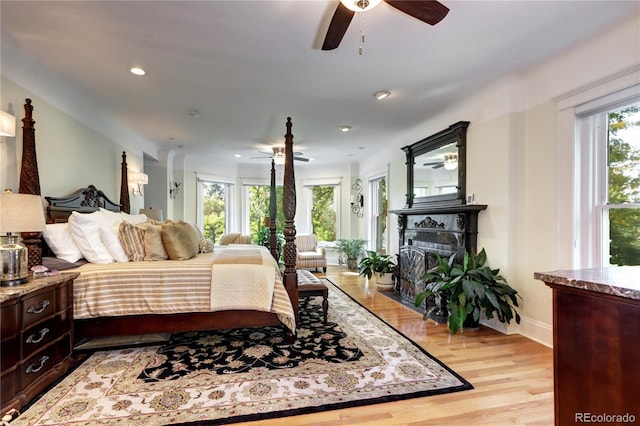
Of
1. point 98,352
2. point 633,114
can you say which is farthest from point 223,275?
point 633,114

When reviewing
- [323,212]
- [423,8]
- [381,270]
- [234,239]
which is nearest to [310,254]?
[323,212]

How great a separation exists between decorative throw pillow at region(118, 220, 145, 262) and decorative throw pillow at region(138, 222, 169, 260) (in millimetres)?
41

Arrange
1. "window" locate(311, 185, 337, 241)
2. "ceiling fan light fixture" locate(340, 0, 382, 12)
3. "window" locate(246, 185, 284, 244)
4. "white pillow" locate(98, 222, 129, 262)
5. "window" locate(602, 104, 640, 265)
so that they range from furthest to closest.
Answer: "window" locate(311, 185, 337, 241), "window" locate(246, 185, 284, 244), "white pillow" locate(98, 222, 129, 262), "window" locate(602, 104, 640, 265), "ceiling fan light fixture" locate(340, 0, 382, 12)


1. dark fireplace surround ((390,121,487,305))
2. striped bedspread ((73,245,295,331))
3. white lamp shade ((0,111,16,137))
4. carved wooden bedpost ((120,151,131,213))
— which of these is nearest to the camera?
white lamp shade ((0,111,16,137))

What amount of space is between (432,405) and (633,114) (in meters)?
2.62

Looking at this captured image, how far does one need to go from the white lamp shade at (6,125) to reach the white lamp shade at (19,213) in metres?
0.60

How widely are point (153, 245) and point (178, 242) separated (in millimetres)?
219

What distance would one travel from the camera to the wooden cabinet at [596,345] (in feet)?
3.31

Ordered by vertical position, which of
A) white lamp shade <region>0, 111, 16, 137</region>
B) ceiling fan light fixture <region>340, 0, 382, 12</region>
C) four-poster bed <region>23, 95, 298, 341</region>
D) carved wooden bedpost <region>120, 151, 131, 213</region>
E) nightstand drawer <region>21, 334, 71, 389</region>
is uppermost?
ceiling fan light fixture <region>340, 0, 382, 12</region>

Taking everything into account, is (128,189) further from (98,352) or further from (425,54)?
(425,54)

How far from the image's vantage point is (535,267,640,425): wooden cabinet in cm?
101

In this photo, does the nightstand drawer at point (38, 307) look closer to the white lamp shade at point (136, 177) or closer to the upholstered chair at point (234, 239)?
the white lamp shade at point (136, 177)

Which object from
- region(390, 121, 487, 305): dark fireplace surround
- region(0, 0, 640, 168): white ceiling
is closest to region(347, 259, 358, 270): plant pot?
region(390, 121, 487, 305): dark fireplace surround

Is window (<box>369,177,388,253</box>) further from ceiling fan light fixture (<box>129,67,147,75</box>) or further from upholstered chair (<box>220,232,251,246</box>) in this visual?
ceiling fan light fixture (<box>129,67,147,75</box>)
